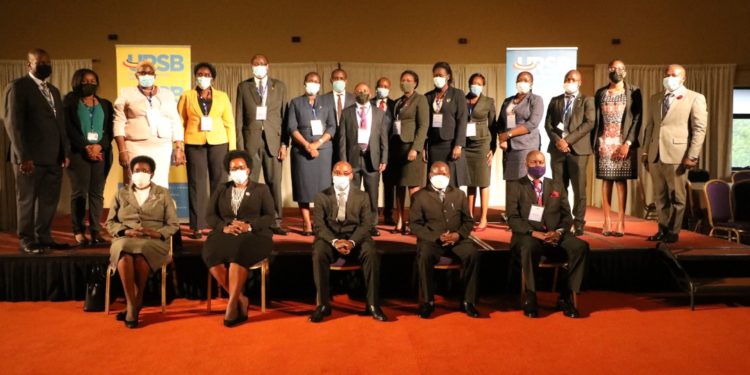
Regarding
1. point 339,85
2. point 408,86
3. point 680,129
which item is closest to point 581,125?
point 680,129

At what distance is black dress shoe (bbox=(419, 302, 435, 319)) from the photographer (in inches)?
178

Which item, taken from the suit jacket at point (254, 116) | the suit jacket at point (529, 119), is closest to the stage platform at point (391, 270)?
the suit jacket at point (254, 116)

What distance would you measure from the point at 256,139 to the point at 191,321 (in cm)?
191

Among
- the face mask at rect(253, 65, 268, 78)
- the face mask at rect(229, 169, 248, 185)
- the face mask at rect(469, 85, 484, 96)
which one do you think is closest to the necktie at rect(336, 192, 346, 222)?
the face mask at rect(229, 169, 248, 185)

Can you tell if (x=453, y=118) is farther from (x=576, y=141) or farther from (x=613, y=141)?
(x=613, y=141)

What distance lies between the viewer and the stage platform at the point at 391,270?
16.4 feet

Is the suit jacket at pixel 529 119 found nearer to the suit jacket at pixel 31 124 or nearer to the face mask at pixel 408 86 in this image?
the face mask at pixel 408 86

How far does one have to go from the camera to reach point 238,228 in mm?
4574

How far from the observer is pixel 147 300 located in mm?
5066

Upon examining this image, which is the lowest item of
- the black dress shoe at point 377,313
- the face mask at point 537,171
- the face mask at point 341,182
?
the black dress shoe at point 377,313

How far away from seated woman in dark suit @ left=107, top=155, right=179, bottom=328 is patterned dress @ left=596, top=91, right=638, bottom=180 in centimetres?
370

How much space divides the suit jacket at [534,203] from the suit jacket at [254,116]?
2.24 m

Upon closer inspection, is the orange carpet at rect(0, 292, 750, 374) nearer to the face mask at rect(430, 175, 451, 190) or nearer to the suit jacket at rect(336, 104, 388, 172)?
the face mask at rect(430, 175, 451, 190)

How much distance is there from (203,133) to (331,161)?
1.19 metres
